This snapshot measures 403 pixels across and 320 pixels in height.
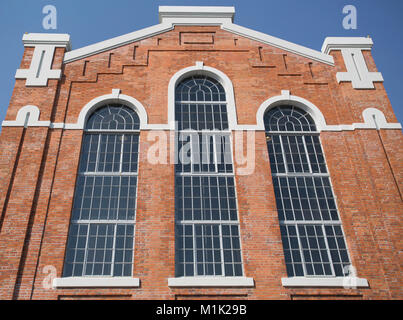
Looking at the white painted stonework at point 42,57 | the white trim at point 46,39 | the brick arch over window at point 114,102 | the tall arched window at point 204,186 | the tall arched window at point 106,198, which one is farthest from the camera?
the white trim at point 46,39

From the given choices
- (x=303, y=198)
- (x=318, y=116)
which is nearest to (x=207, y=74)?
(x=318, y=116)

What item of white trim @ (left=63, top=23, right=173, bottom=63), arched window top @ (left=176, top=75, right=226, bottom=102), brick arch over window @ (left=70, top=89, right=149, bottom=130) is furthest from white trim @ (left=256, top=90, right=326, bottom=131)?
Result: white trim @ (left=63, top=23, right=173, bottom=63)

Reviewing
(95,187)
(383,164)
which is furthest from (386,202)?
(95,187)

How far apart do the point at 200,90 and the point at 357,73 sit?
502 centimetres

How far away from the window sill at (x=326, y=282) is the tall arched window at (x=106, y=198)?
3750 millimetres

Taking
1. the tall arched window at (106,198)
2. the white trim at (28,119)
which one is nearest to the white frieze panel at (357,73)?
the tall arched window at (106,198)

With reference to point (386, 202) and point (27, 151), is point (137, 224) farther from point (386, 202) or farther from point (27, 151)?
point (386, 202)

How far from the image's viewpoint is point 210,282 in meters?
9.54

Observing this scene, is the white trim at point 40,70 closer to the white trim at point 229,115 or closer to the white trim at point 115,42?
the white trim at point 115,42

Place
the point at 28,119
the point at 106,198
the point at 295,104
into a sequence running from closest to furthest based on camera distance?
the point at 106,198
the point at 28,119
the point at 295,104

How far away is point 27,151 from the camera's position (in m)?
11.2

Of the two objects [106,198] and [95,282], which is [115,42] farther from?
[95,282]

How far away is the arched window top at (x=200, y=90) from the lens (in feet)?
42.2

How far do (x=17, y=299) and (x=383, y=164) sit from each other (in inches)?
384
